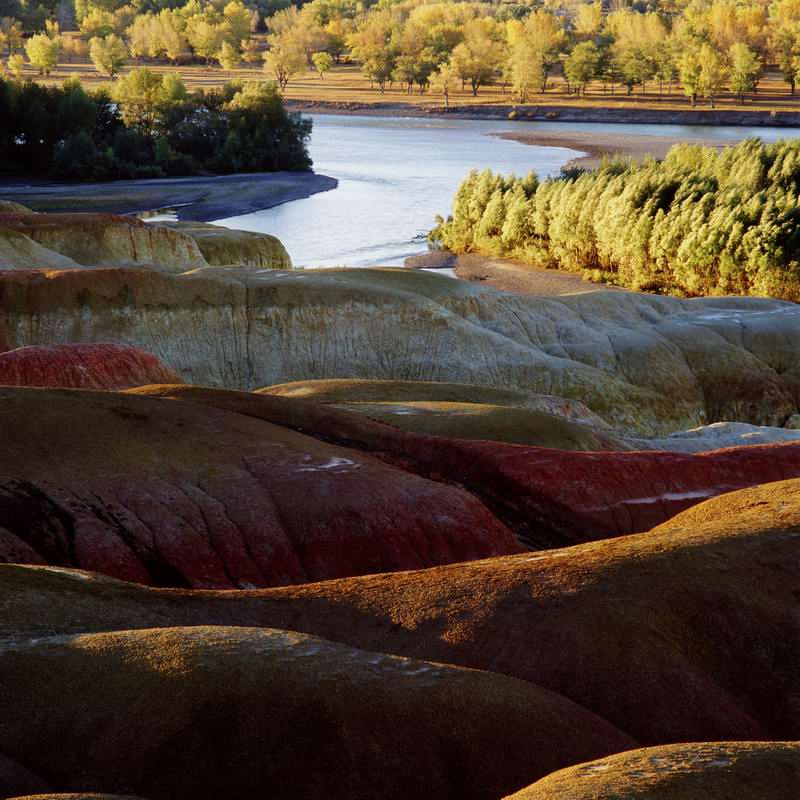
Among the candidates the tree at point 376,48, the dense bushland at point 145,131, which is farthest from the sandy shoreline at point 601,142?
the tree at point 376,48

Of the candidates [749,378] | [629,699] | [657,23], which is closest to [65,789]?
[629,699]

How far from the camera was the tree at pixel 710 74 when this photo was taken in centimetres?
14138

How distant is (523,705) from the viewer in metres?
10.1

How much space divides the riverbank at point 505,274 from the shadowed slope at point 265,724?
1920 inches

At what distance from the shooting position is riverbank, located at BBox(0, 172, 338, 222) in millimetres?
75125

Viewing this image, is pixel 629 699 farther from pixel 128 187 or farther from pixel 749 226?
pixel 128 187

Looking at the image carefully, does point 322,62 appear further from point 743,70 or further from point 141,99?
point 141,99

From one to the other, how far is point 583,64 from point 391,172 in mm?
65207

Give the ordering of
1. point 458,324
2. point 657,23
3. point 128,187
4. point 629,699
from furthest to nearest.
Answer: point 657,23, point 128,187, point 458,324, point 629,699

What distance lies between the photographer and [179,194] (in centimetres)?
8156

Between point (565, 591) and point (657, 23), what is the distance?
546ft

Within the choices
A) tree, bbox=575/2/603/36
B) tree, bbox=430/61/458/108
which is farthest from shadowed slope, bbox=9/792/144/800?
tree, bbox=575/2/603/36

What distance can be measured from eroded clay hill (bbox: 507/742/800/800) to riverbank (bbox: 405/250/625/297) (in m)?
50.4

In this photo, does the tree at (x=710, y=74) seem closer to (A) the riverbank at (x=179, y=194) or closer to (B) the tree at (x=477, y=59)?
(B) the tree at (x=477, y=59)
